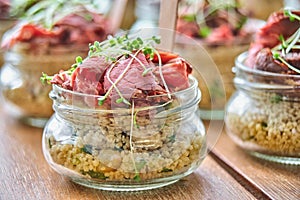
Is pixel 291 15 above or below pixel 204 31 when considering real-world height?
above

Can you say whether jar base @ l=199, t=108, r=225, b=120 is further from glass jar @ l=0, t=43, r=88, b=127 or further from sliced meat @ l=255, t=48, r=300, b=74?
glass jar @ l=0, t=43, r=88, b=127

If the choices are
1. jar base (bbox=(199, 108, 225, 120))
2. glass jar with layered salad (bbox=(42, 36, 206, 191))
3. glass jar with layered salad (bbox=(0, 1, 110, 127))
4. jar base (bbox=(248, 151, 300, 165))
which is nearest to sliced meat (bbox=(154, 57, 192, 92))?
glass jar with layered salad (bbox=(42, 36, 206, 191))

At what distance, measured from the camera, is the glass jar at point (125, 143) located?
0.85m

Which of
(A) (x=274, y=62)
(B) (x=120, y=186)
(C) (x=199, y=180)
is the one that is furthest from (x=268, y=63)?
(B) (x=120, y=186)

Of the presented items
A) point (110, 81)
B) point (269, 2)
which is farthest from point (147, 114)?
point (269, 2)

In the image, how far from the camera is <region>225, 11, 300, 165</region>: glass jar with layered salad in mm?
970

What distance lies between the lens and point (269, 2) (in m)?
1.63

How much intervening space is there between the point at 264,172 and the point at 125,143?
0.91 feet

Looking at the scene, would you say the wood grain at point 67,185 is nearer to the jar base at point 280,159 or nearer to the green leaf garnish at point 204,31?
the jar base at point 280,159

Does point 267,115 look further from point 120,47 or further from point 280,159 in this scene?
point 120,47

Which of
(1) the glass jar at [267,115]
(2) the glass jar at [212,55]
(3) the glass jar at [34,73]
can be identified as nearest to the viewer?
(1) the glass jar at [267,115]

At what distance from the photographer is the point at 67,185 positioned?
0.93 metres

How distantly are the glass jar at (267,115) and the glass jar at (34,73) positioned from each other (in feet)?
1.27

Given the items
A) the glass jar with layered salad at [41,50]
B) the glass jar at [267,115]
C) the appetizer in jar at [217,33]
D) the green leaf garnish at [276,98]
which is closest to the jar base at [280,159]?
the glass jar at [267,115]
